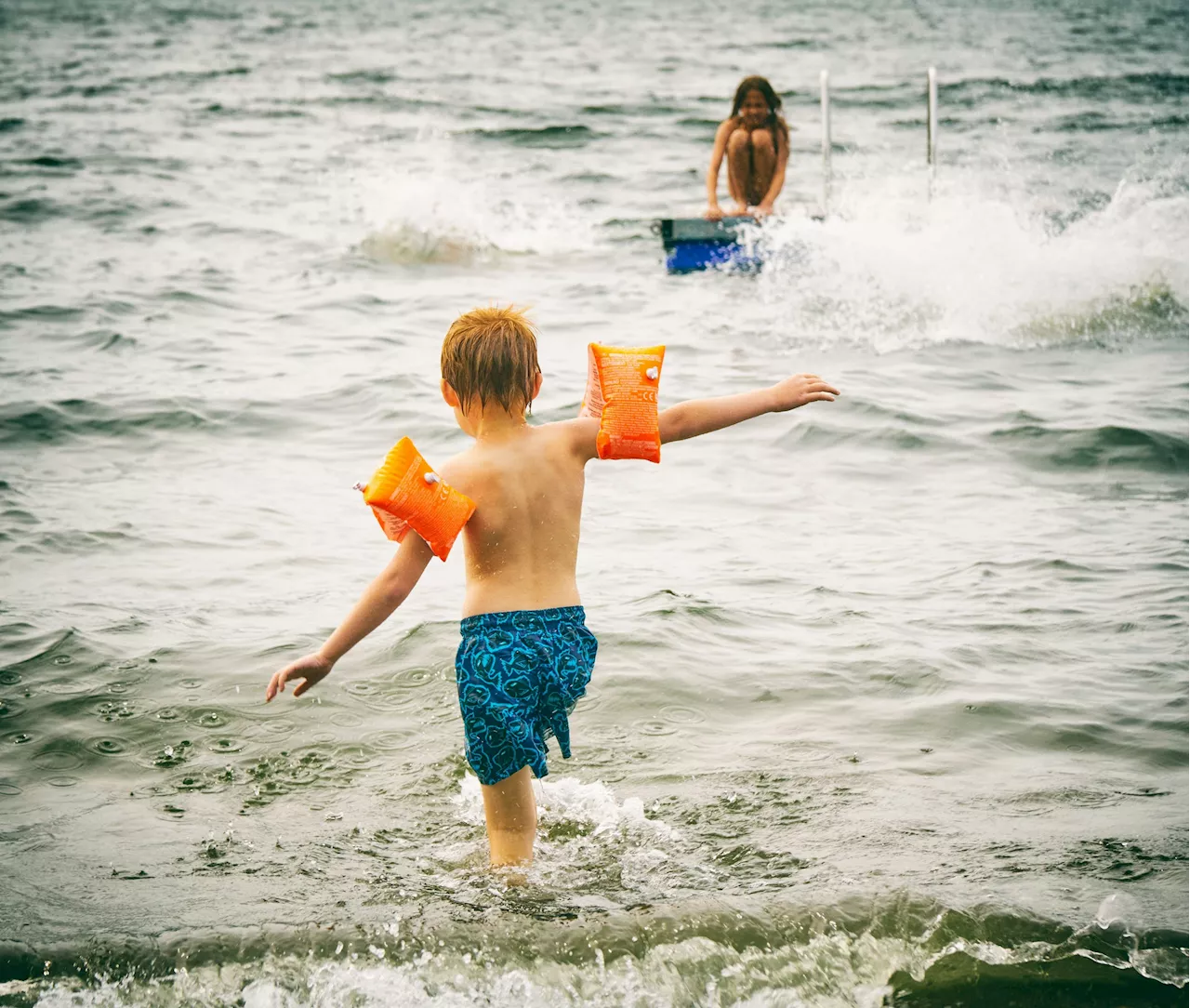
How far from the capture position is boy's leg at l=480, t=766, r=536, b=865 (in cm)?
374

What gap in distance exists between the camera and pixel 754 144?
1346cm

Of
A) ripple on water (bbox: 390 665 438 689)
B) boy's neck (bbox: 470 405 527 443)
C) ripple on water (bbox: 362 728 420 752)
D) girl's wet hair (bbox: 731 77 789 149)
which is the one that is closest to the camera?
boy's neck (bbox: 470 405 527 443)

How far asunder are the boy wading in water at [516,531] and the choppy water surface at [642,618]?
507 mm

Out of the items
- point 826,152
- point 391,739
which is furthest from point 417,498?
point 826,152

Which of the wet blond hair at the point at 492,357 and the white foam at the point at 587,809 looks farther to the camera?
the white foam at the point at 587,809

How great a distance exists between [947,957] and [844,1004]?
30 cm

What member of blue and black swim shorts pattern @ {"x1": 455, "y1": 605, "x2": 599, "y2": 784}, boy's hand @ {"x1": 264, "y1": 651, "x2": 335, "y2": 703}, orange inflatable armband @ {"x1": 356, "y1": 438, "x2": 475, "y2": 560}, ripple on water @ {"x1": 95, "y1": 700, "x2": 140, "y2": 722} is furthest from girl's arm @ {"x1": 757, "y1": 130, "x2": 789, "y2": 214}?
boy's hand @ {"x1": 264, "y1": 651, "x2": 335, "y2": 703}

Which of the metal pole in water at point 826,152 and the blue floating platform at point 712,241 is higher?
the metal pole in water at point 826,152

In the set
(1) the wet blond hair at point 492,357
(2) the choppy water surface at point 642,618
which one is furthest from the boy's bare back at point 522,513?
(2) the choppy water surface at point 642,618

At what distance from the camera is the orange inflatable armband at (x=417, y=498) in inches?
133

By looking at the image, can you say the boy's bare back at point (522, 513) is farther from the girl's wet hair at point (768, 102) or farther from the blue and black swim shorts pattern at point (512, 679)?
the girl's wet hair at point (768, 102)

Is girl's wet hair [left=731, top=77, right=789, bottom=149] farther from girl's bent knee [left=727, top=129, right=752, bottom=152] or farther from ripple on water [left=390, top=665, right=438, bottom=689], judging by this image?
ripple on water [left=390, top=665, right=438, bottom=689]

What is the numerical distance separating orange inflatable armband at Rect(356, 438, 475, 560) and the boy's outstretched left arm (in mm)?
589

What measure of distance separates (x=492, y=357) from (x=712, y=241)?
367 inches
